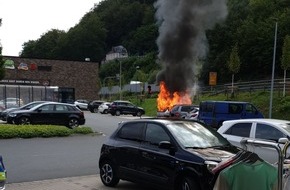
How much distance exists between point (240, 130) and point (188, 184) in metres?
4.36

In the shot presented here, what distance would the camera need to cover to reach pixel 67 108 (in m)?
26.3

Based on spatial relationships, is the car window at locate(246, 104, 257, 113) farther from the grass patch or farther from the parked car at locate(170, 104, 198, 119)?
the grass patch

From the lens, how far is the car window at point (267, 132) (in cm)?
1082

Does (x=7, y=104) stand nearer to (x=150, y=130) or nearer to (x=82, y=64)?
(x=150, y=130)

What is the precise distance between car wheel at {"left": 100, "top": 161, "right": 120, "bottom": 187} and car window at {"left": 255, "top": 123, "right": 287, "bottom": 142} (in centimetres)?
369

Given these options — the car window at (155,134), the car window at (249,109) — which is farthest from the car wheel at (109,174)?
the car window at (249,109)

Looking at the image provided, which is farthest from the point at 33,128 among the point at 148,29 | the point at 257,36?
the point at 148,29

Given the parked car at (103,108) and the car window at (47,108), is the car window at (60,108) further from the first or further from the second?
the parked car at (103,108)

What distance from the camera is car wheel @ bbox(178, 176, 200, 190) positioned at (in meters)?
7.55

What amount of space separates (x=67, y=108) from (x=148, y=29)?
95.5 meters

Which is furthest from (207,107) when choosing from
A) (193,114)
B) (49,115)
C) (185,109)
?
(49,115)

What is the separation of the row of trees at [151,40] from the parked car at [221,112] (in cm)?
1891

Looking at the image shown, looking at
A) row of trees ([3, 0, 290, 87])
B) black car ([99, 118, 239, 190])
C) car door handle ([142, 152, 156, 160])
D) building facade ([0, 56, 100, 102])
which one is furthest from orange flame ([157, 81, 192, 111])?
car door handle ([142, 152, 156, 160])

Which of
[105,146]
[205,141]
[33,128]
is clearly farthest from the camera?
[33,128]
